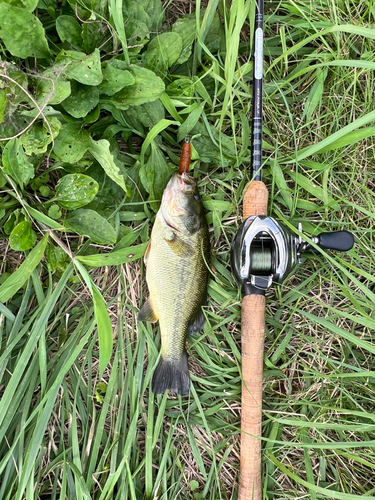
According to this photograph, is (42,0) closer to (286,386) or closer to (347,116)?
(347,116)

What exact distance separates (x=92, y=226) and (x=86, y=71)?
678 millimetres

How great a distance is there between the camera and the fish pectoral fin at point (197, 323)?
196 cm

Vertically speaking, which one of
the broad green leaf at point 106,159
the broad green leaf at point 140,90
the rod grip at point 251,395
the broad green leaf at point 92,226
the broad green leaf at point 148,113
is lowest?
the rod grip at point 251,395

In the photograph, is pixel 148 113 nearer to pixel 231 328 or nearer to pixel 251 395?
pixel 231 328

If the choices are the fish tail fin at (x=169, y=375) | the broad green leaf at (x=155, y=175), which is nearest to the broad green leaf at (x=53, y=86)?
the broad green leaf at (x=155, y=175)

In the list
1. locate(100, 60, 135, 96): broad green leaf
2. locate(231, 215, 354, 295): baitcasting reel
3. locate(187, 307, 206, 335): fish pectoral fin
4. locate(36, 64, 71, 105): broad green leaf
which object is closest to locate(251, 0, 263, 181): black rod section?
locate(231, 215, 354, 295): baitcasting reel

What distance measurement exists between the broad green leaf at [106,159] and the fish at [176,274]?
A: 0.85ft

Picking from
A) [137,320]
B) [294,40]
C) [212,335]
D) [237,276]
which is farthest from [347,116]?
[137,320]

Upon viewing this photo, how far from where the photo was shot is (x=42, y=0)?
68.1 inches

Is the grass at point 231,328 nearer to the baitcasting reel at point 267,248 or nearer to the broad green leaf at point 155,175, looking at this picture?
the broad green leaf at point 155,175

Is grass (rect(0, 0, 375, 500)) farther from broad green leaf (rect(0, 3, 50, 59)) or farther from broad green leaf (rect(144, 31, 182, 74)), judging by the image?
broad green leaf (rect(0, 3, 50, 59))

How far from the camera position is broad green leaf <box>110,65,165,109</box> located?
172cm

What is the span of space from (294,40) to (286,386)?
6.25 ft

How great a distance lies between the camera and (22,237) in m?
1.74
